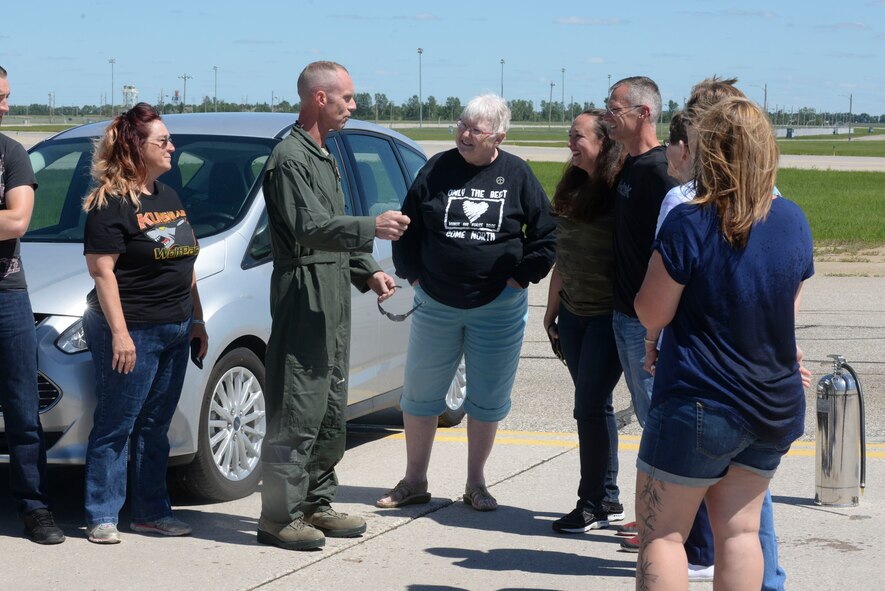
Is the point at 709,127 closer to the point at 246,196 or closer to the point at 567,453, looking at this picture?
the point at 246,196

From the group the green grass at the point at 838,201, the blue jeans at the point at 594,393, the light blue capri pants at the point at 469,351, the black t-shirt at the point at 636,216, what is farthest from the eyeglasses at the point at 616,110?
the green grass at the point at 838,201

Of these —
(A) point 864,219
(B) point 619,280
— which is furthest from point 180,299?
(A) point 864,219

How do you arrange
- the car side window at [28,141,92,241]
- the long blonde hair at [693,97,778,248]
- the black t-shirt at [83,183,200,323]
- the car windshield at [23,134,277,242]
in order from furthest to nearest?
the car side window at [28,141,92,241], the car windshield at [23,134,277,242], the black t-shirt at [83,183,200,323], the long blonde hair at [693,97,778,248]

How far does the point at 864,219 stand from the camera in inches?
955

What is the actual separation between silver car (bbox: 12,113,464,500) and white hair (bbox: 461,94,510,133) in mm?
1268

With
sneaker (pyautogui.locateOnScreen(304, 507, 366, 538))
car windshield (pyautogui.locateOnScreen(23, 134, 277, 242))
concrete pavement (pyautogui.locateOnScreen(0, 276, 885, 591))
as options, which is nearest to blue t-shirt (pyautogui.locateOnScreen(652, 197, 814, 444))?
concrete pavement (pyautogui.locateOnScreen(0, 276, 885, 591))

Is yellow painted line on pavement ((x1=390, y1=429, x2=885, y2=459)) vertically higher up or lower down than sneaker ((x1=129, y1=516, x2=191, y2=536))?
lower down

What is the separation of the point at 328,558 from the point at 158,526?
852 millimetres

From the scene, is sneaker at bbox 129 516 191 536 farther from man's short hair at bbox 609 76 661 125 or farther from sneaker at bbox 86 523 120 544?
man's short hair at bbox 609 76 661 125

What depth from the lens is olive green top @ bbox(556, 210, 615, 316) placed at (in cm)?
540

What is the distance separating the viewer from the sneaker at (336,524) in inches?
218

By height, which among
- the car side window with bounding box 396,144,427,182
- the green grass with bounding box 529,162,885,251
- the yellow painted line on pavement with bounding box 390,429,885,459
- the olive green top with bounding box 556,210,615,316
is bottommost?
the yellow painted line on pavement with bounding box 390,429,885,459

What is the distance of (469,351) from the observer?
19.7 feet

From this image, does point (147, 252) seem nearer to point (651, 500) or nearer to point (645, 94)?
point (645, 94)
